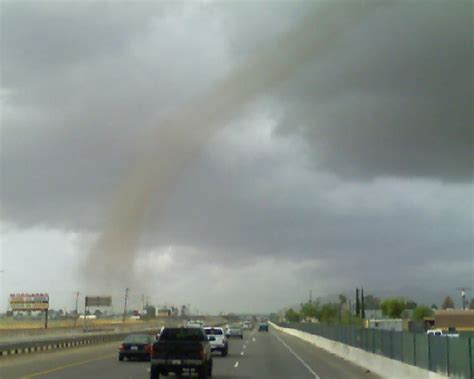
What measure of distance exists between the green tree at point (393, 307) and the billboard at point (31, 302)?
92.7 metres

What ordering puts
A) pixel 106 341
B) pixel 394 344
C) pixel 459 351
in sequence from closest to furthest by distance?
pixel 459 351, pixel 394 344, pixel 106 341

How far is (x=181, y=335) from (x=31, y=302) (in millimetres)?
154473

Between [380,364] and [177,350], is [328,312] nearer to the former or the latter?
[380,364]

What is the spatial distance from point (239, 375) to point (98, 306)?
153969mm

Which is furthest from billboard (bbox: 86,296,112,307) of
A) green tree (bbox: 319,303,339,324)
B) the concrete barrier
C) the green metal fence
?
the green metal fence

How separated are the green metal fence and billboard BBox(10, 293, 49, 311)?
479 ft

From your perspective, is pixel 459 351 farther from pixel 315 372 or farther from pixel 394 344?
pixel 315 372

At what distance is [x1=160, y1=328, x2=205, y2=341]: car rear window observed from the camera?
25.8 m

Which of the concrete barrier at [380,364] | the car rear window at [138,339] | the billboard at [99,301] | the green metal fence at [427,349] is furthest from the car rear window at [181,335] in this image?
the billboard at [99,301]

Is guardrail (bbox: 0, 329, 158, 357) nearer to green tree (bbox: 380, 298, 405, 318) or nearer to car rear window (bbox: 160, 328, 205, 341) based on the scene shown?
car rear window (bbox: 160, 328, 205, 341)

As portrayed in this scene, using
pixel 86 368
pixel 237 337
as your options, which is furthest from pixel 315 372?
pixel 237 337

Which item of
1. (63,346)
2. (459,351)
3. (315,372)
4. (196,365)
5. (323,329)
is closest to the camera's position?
(459,351)

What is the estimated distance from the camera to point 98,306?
17538 centimetres

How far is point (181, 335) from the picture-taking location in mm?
26297
